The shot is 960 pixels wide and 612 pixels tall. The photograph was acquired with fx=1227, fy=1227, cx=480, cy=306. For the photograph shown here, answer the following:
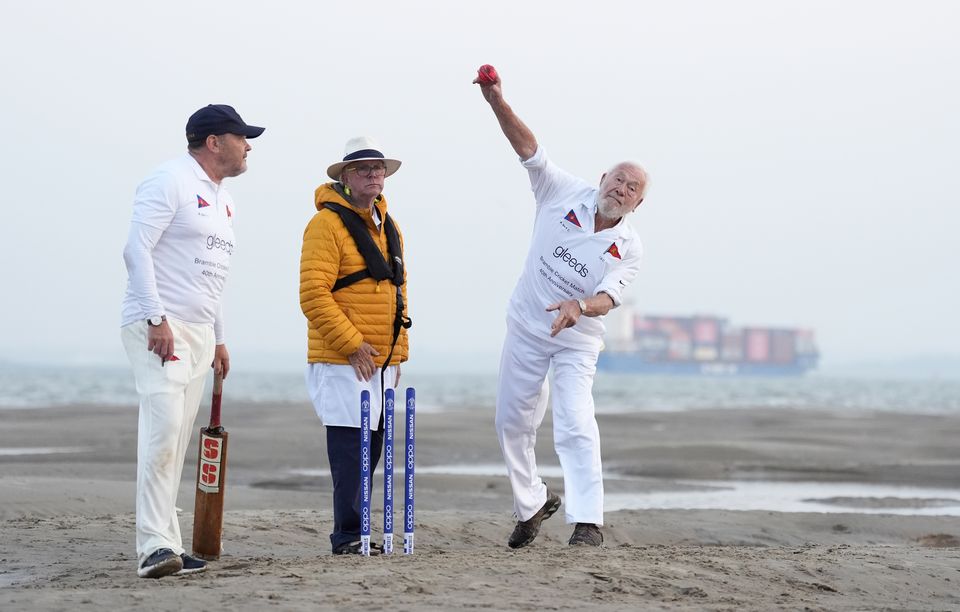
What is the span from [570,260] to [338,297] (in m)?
1.27

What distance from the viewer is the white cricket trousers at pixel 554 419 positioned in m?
6.61

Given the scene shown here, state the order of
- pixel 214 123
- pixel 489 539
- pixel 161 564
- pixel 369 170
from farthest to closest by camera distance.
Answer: pixel 489 539 < pixel 369 170 < pixel 214 123 < pixel 161 564

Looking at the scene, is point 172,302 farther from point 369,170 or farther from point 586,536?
point 586,536

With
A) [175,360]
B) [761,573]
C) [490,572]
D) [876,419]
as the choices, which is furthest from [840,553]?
[876,419]

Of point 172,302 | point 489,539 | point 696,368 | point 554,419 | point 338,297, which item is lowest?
point 489,539

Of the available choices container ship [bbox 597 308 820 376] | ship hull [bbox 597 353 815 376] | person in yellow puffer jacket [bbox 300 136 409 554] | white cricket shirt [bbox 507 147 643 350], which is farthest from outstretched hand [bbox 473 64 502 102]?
container ship [bbox 597 308 820 376]

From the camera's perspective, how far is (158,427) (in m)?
5.59

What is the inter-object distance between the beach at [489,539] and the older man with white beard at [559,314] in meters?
0.44

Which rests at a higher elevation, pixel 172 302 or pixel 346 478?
pixel 172 302

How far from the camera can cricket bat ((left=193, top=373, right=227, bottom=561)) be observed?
20.1 feet

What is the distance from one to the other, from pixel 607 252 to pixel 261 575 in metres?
2.54

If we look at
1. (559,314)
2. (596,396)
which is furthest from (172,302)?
(596,396)

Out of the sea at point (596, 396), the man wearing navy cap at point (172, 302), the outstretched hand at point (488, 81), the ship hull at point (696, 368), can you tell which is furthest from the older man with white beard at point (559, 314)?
the ship hull at point (696, 368)

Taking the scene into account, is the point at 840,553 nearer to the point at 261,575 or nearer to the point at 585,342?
the point at 585,342
